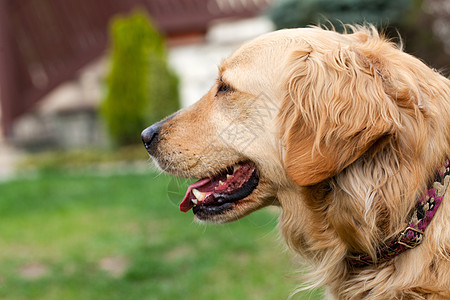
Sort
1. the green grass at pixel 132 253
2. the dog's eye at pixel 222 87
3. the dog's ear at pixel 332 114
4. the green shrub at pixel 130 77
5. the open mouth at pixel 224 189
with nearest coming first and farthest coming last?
the dog's ear at pixel 332 114, the open mouth at pixel 224 189, the dog's eye at pixel 222 87, the green grass at pixel 132 253, the green shrub at pixel 130 77

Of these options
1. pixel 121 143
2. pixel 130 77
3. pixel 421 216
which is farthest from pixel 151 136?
pixel 121 143

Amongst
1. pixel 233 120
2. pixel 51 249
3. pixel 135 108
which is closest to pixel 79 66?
pixel 135 108

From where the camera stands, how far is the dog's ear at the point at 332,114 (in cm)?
205

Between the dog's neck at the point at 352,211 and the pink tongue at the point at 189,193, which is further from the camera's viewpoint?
the pink tongue at the point at 189,193

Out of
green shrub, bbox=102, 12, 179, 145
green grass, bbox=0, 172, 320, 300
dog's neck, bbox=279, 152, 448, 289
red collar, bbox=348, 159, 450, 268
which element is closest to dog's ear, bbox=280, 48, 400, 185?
dog's neck, bbox=279, 152, 448, 289

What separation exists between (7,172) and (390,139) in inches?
382

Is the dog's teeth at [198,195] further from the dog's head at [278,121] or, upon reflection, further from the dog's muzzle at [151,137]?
the dog's muzzle at [151,137]

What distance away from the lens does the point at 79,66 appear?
12766mm

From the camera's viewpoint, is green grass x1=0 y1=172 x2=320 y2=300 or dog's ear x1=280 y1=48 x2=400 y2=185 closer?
dog's ear x1=280 y1=48 x2=400 y2=185

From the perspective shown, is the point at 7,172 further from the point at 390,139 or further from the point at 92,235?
the point at 390,139

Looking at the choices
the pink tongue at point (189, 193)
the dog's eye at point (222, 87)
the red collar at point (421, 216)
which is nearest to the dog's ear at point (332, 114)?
the red collar at point (421, 216)

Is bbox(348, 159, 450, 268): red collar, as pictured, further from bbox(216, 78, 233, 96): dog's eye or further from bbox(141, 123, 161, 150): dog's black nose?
bbox(141, 123, 161, 150): dog's black nose

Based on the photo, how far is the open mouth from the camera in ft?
8.39

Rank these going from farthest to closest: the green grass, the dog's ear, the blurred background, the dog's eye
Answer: the blurred background
the green grass
the dog's eye
the dog's ear
